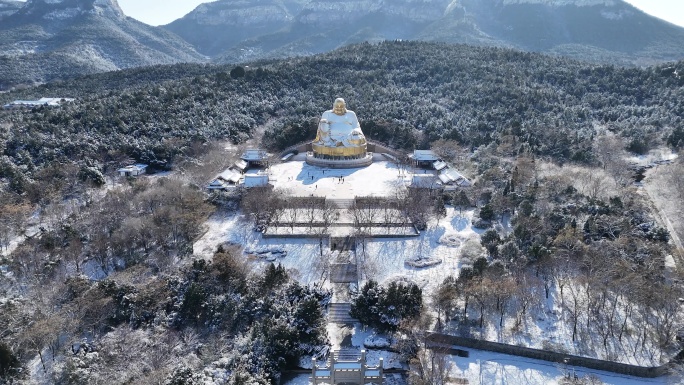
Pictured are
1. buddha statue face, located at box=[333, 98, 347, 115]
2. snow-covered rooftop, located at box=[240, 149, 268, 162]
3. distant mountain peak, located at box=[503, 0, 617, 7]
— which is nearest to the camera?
snow-covered rooftop, located at box=[240, 149, 268, 162]

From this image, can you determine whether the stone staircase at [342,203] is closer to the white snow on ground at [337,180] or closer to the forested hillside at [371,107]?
the white snow on ground at [337,180]

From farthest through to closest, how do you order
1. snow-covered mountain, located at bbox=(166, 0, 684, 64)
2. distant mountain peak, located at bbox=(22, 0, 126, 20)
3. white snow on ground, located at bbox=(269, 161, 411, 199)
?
distant mountain peak, located at bbox=(22, 0, 126, 20)
snow-covered mountain, located at bbox=(166, 0, 684, 64)
white snow on ground, located at bbox=(269, 161, 411, 199)

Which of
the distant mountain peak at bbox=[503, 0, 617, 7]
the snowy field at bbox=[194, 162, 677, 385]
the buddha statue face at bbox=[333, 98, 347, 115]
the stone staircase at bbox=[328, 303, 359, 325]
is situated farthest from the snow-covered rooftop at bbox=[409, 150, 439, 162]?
the distant mountain peak at bbox=[503, 0, 617, 7]

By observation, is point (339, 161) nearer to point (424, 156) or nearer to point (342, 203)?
point (424, 156)

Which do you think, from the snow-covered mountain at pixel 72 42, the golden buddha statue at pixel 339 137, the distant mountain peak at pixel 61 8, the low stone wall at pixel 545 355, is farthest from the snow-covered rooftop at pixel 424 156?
the distant mountain peak at pixel 61 8

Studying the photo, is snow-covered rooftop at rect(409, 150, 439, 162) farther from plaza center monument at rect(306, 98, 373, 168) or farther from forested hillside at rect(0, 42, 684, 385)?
plaza center monument at rect(306, 98, 373, 168)

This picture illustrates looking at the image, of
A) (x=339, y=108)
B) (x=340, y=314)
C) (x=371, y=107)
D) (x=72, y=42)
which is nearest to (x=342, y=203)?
(x=340, y=314)
